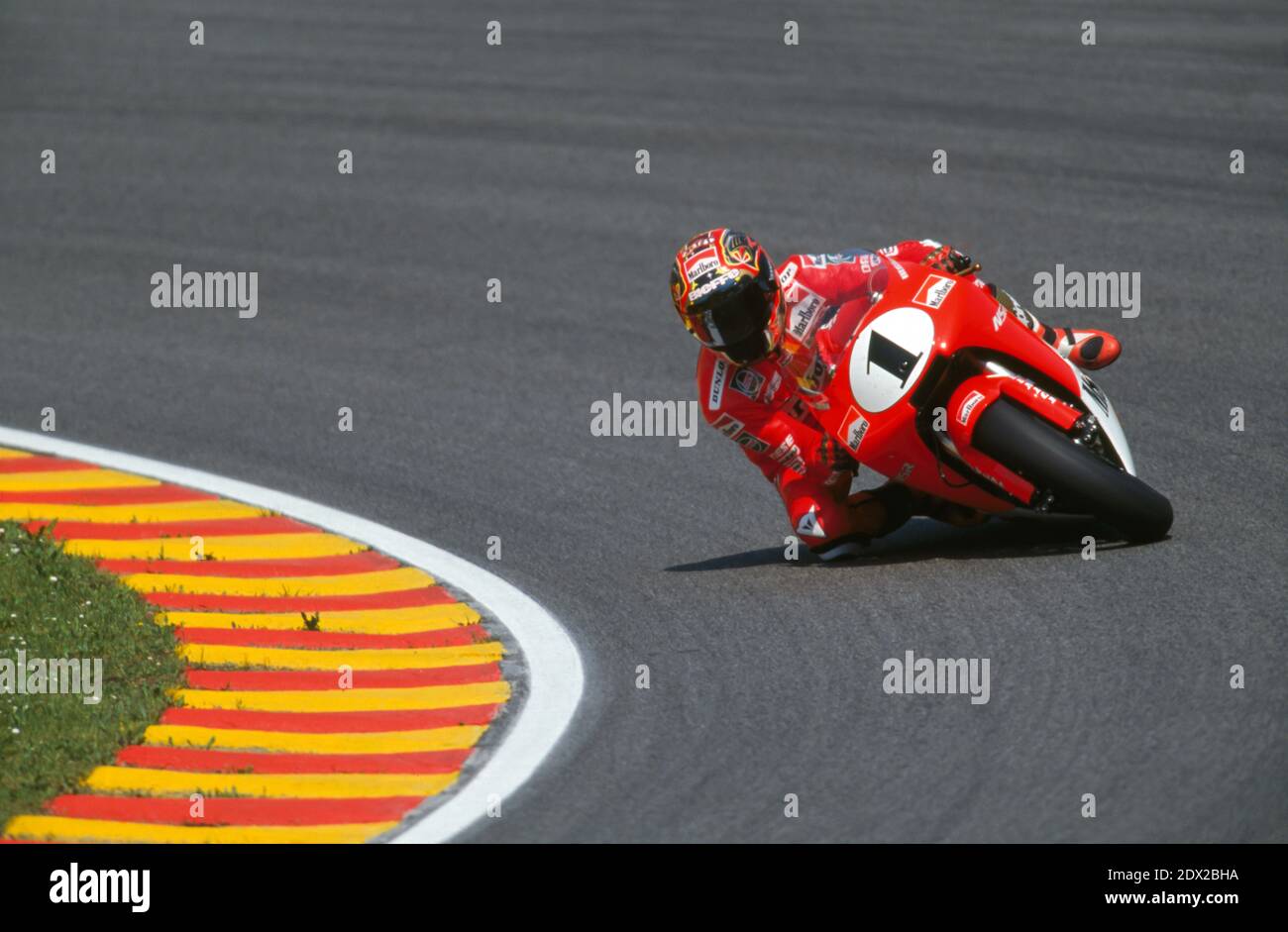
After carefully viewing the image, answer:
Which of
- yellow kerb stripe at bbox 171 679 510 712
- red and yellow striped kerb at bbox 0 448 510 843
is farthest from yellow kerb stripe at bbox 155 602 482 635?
yellow kerb stripe at bbox 171 679 510 712

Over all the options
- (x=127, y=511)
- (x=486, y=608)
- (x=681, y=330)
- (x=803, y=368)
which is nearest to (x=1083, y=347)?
(x=803, y=368)

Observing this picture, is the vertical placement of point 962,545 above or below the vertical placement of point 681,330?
below

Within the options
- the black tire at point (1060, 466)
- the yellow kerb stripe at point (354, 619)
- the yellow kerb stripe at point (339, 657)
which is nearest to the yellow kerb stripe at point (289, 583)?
the yellow kerb stripe at point (354, 619)

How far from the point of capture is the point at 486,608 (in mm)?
7953

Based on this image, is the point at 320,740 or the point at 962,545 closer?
the point at 320,740

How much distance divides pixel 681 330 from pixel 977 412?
4890 mm

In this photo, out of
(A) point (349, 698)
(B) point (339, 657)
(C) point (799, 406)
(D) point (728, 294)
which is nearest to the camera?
(A) point (349, 698)

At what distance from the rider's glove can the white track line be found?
229 cm

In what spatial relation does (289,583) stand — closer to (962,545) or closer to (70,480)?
(70,480)

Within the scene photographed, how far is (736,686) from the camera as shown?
267 inches

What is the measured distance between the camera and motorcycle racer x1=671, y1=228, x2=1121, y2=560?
25.3ft

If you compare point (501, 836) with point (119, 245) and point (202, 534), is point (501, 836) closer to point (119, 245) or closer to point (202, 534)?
point (202, 534)

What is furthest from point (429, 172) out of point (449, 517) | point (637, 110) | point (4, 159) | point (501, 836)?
point (501, 836)

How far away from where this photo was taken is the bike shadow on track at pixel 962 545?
26.0 ft
